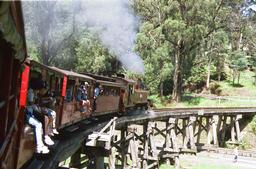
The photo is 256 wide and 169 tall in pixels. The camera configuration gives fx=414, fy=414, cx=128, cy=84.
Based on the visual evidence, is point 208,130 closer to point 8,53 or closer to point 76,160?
point 76,160

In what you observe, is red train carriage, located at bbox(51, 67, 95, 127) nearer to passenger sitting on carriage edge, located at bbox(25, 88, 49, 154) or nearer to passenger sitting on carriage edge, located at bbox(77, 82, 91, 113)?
passenger sitting on carriage edge, located at bbox(77, 82, 91, 113)

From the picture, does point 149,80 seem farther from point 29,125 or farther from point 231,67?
point 29,125

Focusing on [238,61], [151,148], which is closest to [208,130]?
[151,148]

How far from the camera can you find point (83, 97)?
14297 mm

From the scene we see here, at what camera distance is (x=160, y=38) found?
1435 inches

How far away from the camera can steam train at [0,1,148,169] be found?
11.4 feet

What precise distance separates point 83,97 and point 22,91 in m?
8.24

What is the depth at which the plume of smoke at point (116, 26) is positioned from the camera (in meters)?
33.8

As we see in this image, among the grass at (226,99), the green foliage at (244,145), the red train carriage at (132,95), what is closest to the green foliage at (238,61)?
the grass at (226,99)

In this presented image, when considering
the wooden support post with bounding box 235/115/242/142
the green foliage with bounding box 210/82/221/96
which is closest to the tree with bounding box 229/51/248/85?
the green foliage with bounding box 210/82/221/96

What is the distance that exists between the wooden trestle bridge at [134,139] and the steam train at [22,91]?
723 mm

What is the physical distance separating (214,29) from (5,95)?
116 feet

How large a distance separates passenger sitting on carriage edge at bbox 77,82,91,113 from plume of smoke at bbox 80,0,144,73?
1804cm

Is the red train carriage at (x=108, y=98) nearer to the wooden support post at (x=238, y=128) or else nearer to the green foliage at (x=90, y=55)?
the wooden support post at (x=238, y=128)
